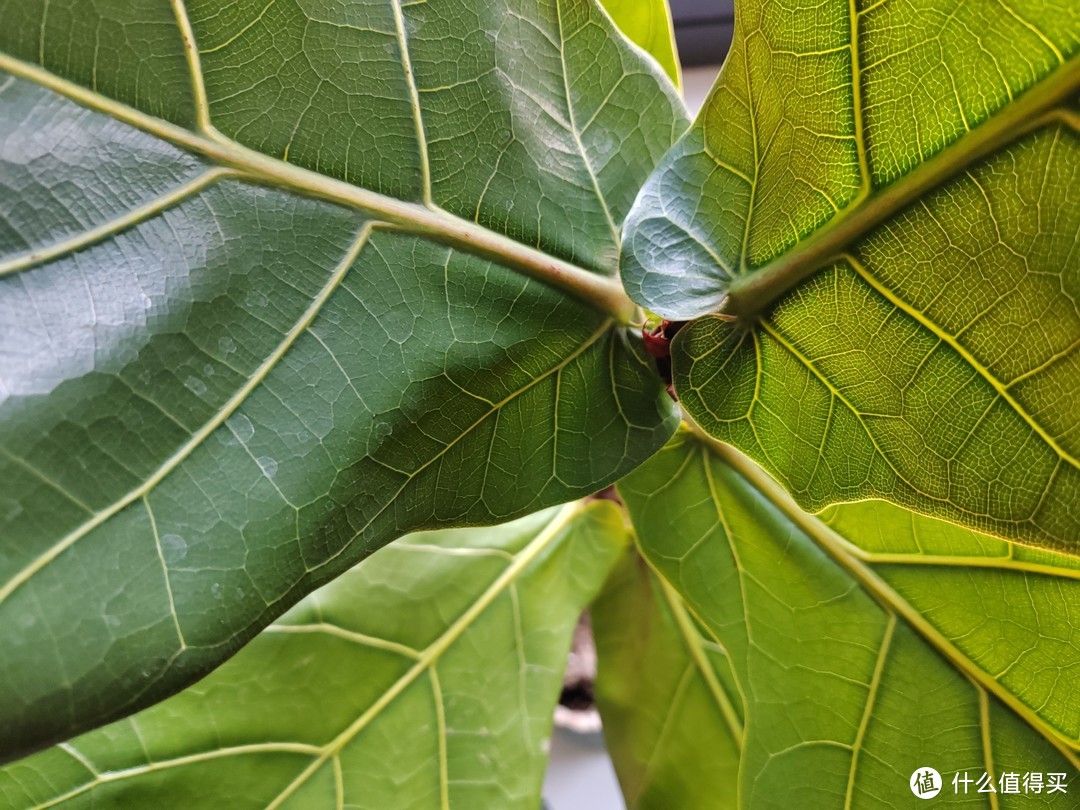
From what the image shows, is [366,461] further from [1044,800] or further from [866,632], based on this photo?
[1044,800]

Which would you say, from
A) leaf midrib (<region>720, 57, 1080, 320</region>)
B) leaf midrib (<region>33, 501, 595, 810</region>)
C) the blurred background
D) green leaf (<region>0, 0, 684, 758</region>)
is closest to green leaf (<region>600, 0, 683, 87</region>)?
green leaf (<region>0, 0, 684, 758</region>)

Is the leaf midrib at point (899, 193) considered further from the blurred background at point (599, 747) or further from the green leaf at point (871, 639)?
the blurred background at point (599, 747)

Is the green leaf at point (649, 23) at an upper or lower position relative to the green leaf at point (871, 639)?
upper

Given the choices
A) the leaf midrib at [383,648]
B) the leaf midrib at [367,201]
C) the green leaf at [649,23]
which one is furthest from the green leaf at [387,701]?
the green leaf at [649,23]

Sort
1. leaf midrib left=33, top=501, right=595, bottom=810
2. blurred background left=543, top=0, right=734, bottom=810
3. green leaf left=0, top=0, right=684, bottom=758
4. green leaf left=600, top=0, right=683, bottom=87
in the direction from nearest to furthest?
1. green leaf left=0, top=0, right=684, bottom=758
2. leaf midrib left=33, top=501, right=595, bottom=810
3. green leaf left=600, top=0, right=683, bottom=87
4. blurred background left=543, top=0, right=734, bottom=810

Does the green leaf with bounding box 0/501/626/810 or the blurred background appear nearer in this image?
the green leaf with bounding box 0/501/626/810

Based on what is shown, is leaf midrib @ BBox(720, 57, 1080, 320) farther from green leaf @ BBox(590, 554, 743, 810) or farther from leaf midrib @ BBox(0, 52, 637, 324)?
green leaf @ BBox(590, 554, 743, 810)

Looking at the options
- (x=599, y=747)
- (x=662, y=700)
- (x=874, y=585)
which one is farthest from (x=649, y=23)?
(x=599, y=747)
